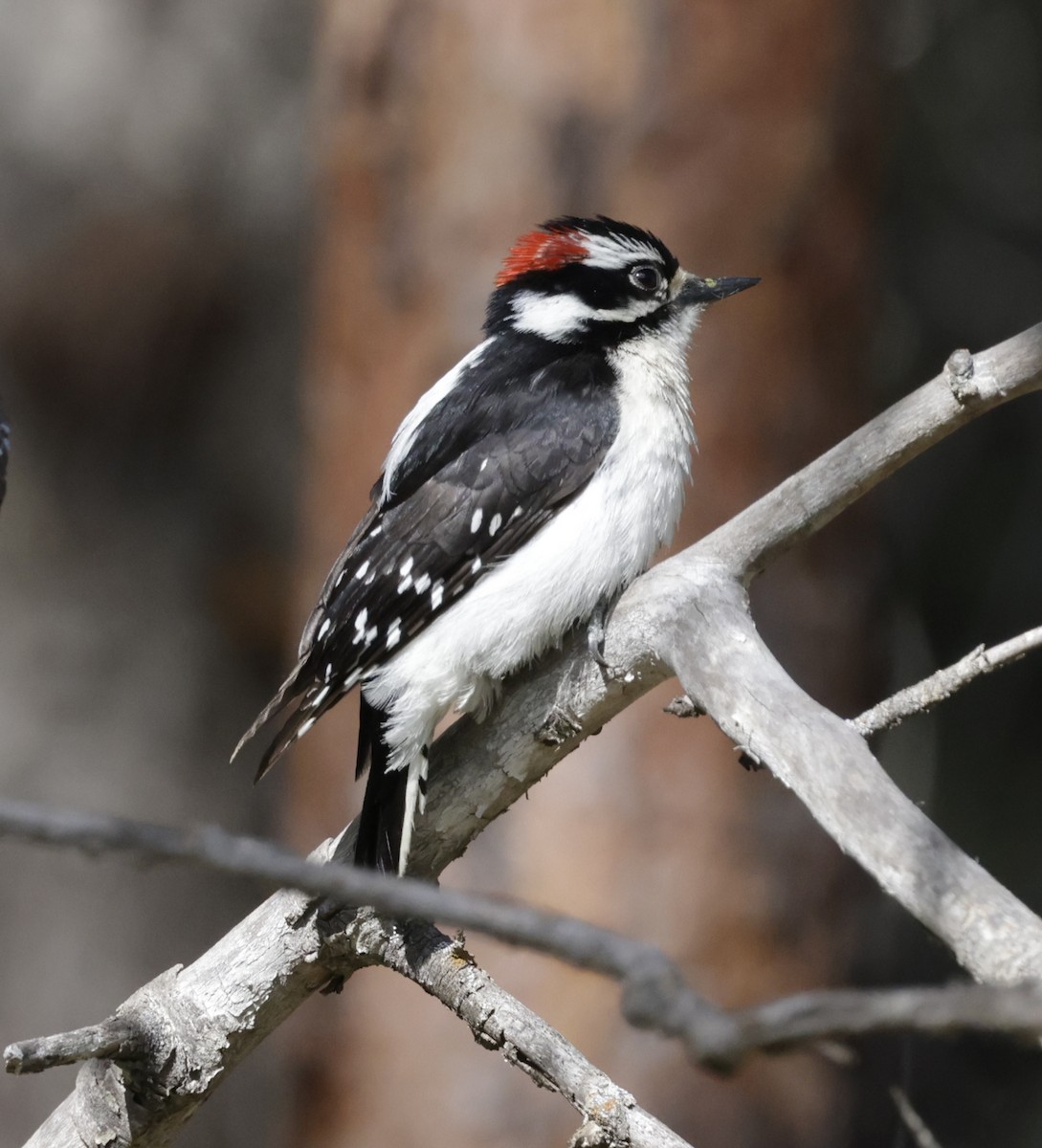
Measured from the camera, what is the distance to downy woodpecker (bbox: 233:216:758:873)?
2211 millimetres

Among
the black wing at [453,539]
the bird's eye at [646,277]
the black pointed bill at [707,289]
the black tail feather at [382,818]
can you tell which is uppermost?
the bird's eye at [646,277]

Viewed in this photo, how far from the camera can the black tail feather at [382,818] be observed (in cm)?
207

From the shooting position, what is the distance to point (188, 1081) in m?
2.01

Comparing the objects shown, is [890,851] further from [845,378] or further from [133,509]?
[133,509]

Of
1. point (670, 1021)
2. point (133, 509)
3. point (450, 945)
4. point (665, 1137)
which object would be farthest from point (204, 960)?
point (133, 509)

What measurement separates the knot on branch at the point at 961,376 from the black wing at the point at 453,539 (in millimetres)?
742

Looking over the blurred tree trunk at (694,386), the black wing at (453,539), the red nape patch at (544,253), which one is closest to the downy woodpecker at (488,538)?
the black wing at (453,539)

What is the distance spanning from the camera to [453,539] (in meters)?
2.36

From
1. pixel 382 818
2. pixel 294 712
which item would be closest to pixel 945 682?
pixel 382 818

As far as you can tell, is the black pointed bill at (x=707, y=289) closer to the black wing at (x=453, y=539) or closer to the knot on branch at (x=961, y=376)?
the black wing at (x=453, y=539)

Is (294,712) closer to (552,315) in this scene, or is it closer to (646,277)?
(552,315)

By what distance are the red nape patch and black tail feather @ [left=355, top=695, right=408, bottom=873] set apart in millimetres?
1060

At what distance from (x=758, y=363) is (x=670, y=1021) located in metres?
3.06

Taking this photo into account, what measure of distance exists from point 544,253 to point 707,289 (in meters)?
0.33
